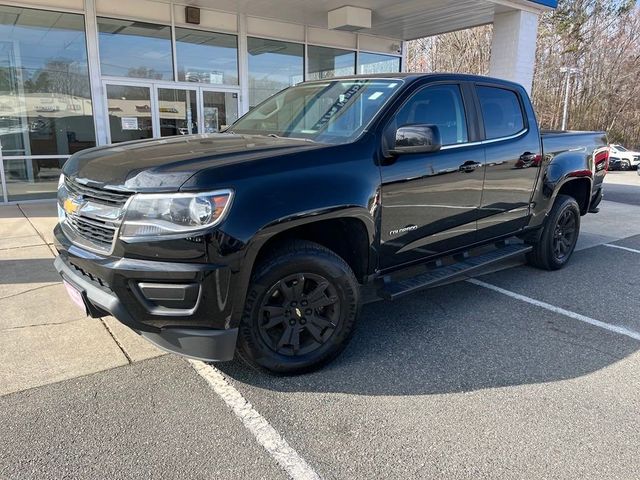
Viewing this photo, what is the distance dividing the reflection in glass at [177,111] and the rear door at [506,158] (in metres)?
8.09

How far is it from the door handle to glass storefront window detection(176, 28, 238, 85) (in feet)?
28.5

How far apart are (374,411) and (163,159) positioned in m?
1.95

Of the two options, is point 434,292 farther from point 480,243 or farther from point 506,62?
point 506,62

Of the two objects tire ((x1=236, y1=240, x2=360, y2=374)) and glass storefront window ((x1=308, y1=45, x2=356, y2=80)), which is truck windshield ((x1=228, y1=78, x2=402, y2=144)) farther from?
glass storefront window ((x1=308, y1=45, x2=356, y2=80))

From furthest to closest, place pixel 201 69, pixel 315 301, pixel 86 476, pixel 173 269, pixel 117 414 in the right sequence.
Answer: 1. pixel 201 69
2. pixel 315 301
3. pixel 117 414
4. pixel 173 269
5. pixel 86 476

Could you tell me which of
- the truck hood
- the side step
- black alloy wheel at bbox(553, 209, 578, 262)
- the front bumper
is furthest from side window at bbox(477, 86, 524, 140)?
the front bumper

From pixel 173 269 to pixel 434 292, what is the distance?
301 cm

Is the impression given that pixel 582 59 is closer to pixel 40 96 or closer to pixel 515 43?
pixel 515 43

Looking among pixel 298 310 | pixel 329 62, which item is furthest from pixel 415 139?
pixel 329 62

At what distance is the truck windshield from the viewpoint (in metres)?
3.64

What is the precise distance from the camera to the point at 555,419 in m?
2.90

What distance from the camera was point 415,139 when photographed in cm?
345

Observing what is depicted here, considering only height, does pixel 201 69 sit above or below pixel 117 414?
above

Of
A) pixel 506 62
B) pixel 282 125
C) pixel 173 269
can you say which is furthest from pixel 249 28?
pixel 173 269
